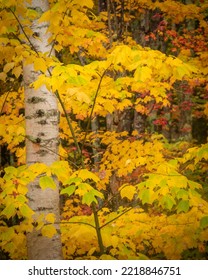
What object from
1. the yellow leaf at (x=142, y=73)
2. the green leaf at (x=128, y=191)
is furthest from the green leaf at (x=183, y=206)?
the yellow leaf at (x=142, y=73)

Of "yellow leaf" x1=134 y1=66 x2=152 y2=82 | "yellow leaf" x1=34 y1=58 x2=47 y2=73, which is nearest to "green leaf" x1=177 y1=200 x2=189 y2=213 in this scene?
"yellow leaf" x1=134 y1=66 x2=152 y2=82

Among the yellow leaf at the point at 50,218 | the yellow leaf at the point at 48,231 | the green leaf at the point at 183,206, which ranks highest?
the green leaf at the point at 183,206

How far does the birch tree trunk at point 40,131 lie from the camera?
203 centimetres

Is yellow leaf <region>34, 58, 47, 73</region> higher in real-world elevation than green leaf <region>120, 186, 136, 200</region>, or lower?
higher

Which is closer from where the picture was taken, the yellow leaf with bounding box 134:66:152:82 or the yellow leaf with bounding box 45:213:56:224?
the yellow leaf with bounding box 134:66:152:82

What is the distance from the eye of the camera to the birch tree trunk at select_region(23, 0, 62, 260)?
6.64 feet

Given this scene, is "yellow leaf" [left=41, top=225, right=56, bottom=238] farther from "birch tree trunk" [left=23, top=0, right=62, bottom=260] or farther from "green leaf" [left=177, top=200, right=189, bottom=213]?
"green leaf" [left=177, top=200, right=189, bottom=213]

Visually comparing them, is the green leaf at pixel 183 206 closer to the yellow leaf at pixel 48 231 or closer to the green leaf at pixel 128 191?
the green leaf at pixel 128 191

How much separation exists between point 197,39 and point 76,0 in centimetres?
424

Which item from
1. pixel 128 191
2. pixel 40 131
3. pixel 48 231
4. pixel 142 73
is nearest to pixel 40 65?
pixel 40 131

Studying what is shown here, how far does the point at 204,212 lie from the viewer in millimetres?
1973

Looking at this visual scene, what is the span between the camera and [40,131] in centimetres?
204
